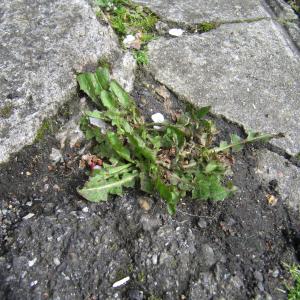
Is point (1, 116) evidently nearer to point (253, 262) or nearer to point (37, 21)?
point (37, 21)

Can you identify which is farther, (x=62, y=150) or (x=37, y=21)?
(x=37, y=21)

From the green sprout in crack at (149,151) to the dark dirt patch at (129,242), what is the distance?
7cm

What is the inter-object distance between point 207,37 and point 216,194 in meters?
1.06

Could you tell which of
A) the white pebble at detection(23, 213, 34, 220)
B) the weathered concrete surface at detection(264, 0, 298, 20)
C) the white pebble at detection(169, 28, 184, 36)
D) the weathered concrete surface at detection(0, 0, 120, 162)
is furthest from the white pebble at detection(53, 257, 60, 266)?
the weathered concrete surface at detection(264, 0, 298, 20)

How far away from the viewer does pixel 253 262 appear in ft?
5.10

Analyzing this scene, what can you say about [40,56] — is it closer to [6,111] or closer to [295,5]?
[6,111]

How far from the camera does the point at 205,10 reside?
8.22ft

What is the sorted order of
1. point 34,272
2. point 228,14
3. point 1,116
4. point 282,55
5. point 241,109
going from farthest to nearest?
1. point 228,14
2. point 282,55
3. point 241,109
4. point 1,116
5. point 34,272

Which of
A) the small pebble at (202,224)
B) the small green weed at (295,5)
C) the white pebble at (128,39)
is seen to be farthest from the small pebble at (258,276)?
the small green weed at (295,5)

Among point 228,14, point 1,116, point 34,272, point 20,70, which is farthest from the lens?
point 228,14

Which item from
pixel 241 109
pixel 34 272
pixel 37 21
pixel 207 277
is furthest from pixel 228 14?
pixel 34 272

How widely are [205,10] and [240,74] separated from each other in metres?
0.56

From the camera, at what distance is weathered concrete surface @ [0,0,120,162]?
1735 mm

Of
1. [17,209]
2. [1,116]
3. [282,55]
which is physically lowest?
[17,209]
